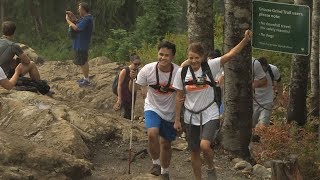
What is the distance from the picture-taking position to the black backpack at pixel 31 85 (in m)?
11.3

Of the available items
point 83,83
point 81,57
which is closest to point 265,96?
point 81,57

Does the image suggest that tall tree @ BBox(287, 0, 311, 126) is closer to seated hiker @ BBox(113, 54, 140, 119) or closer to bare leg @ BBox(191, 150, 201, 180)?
seated hiker @ BBox(113, 54, 140, 119)

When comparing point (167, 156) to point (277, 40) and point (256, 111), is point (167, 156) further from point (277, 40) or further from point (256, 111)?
point (256, 111)

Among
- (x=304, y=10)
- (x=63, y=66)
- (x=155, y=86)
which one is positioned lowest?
(x=63, y=66)

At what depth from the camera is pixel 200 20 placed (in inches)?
385

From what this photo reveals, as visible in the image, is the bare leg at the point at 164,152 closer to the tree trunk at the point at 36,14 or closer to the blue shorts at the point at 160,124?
the blue shorts at the point at 160,124

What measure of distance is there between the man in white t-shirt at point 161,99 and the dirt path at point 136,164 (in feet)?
1.63

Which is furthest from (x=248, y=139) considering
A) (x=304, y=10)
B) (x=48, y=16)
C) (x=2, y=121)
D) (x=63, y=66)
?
(x=48, y=16)

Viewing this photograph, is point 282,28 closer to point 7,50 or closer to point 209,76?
point 209,76

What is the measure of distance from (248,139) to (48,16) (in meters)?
27.0

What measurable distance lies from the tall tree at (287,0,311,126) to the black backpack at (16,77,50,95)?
17.6 ft

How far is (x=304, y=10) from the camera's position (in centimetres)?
802

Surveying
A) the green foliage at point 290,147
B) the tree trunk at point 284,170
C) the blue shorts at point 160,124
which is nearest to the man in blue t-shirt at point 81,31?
the green foliage at point 290,147

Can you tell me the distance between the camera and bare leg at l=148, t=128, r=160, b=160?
7582 millimetres
